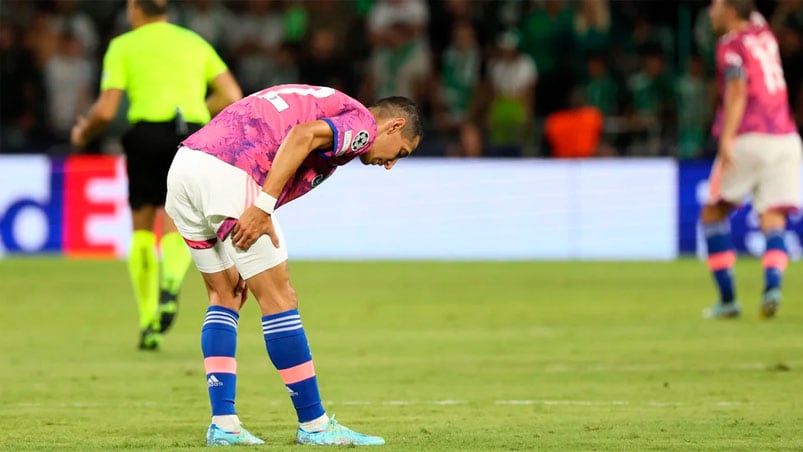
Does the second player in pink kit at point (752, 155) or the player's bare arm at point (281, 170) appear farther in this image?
the second player in pink kit at point (752, 155)

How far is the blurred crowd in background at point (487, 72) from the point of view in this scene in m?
20.0

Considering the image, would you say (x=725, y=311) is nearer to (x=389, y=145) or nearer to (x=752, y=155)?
(x=752, y=155)

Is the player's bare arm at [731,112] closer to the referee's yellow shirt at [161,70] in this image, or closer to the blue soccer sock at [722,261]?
the blue soccer sock at [722,261]

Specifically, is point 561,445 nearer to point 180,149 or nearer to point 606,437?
point 606,437

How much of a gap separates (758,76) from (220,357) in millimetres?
7077

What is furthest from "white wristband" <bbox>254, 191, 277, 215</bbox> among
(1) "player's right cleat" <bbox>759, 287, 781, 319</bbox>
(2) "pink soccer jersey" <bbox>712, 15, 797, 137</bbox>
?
(1) "player's right cleat" <bbox>759, 287, 781, 319</bbox>

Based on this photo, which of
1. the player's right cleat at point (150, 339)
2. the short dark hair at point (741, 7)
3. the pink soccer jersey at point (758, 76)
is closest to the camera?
the player's right cleat at point (150, 339)

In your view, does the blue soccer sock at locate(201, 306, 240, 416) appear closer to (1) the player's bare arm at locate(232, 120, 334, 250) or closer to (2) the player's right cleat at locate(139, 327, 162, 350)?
(1) the player's bare arm at locate(232, 120, 334, 250)

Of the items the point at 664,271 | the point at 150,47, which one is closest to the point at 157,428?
the point at 150,47

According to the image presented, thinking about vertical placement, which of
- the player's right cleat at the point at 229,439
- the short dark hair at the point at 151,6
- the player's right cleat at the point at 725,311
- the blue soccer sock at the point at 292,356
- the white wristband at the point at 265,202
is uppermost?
the short dark hair at the point at 151,6

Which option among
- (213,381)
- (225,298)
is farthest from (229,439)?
(225,298)

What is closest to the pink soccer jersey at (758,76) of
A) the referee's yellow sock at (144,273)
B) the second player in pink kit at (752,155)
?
the second player in pink kit at (752,155)

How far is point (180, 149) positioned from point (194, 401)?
6.33 feet

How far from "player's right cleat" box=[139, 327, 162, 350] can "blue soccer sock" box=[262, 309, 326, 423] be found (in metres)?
4.01
